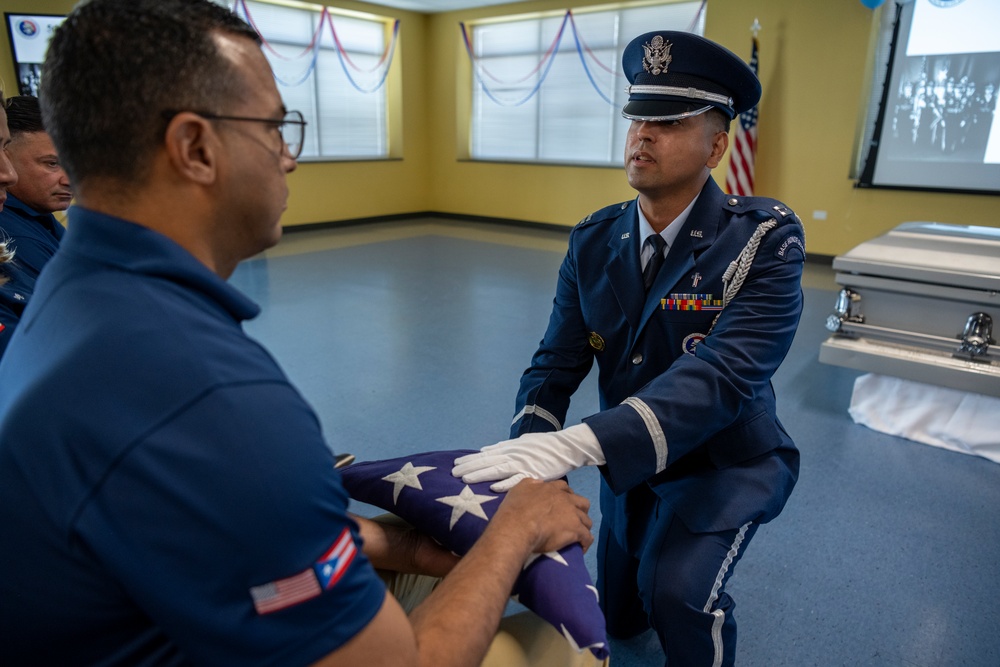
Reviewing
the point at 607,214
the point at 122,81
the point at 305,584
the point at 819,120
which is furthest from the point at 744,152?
the point at 305,584

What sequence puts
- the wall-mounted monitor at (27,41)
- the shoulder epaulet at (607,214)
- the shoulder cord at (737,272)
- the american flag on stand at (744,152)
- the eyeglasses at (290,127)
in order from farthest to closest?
1. the american flag on stand at (744,152)
2. the wall-mounted monitor at (27,41)
3. the shoulder epaulet at (607,214)
4. the shoulder cord at (737,272)
5. the eyeglasses at (290,127)

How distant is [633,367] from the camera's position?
5.11 feet

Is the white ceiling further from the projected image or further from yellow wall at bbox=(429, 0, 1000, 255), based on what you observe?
the projected image

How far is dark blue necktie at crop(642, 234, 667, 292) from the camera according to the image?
5.15ft

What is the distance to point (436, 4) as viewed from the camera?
8.85 metres

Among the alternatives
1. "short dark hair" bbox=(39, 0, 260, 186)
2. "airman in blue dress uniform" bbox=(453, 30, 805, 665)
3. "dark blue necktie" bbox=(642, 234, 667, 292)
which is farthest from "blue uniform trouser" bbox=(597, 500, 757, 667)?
"short dark hair" bbox=(39, 0, 260, 186)

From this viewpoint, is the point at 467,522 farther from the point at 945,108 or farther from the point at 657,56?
the point at 945,108

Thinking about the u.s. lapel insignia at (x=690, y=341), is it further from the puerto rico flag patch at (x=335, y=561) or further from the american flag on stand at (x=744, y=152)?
the american flag on stand at (x=744, y=152)

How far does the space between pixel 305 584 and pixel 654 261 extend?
1.18m

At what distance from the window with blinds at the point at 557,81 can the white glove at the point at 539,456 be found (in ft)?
23.9

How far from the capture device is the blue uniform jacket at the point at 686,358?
127 cm

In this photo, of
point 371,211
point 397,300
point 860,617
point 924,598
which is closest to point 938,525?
point 924,598

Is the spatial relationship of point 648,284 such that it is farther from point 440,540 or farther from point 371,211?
→ point 371,211

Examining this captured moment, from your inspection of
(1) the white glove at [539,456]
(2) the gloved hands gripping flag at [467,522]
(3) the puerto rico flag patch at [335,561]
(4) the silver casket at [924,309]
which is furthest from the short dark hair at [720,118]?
(4) the silver casket at [924,309]
